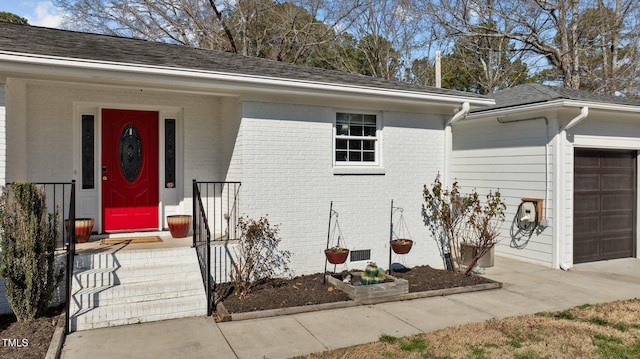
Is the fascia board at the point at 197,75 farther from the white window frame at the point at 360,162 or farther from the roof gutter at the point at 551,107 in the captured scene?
the roof gutter at the point at 551,107

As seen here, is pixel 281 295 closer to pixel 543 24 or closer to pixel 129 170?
pixel 129 170

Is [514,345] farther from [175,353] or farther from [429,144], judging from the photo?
[429,144]

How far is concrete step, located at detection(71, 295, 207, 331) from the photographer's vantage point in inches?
196

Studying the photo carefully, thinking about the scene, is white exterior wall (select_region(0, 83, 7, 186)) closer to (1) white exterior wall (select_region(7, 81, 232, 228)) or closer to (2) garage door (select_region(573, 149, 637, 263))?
(1) white exterior wall (select_region(7, 81, 232, 228))

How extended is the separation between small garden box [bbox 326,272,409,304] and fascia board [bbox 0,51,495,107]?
282cm

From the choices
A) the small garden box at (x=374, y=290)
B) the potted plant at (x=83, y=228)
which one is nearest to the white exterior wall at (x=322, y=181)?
the small garden box at (x=374, y=290)

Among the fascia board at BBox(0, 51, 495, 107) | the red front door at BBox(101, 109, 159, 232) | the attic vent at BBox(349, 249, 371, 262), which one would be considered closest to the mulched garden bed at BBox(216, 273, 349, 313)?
the attic vent at BBox(349, 249, 371, 262)

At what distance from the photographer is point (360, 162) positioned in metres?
7.67

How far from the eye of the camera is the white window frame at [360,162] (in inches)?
289

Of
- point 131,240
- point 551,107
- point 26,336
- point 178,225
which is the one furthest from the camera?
point 551,107

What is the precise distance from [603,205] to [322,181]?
606 centimetres

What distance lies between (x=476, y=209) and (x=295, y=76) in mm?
3703

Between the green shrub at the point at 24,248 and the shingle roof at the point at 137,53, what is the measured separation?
66.2 inches

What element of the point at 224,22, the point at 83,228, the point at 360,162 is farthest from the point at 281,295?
the point at 224,22
